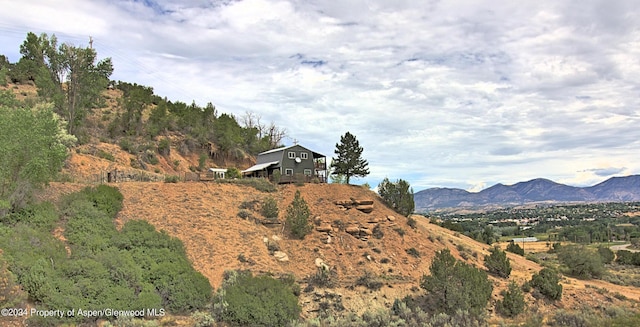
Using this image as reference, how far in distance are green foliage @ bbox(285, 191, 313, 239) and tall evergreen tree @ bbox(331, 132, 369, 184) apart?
33.3 feet

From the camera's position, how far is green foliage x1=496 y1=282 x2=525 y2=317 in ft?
70.7

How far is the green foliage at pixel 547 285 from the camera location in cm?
2417

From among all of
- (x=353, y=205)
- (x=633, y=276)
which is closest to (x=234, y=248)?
(x=353, y=205)

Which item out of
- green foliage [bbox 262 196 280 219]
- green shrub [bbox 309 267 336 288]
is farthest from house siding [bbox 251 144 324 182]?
green shrub [bbox 309 267 336 288]

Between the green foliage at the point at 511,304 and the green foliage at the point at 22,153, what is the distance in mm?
23690

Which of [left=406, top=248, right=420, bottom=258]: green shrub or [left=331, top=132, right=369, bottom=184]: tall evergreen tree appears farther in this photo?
[left=331, top=132, right=369, bottom=184]: tall evergreen tree

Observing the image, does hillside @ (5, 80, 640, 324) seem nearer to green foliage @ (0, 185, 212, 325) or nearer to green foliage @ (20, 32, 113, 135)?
green foliage @ (0, 185, 212, 325)

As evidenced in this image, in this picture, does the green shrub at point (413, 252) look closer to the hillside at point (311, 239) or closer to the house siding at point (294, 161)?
the hillside at point (311, 239)

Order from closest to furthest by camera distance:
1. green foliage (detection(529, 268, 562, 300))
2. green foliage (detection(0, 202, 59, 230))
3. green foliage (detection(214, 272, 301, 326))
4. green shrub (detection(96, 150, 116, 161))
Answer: green foliage (detection(214, 272, 301, 326)), green foliage (detection(0, 202, 59, 230)), green foliage (detection(529, 268, 562, 300)), green shrub (detection(96, 150, 116, 161))

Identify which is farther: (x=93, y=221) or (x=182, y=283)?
(x=93, y=221)

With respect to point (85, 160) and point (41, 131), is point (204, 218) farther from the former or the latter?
point (85, 160)

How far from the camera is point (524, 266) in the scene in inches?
1277

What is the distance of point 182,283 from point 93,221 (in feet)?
20.0

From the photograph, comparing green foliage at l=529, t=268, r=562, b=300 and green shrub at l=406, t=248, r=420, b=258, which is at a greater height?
green shrub at l=406, t=248, r=420, b=258
